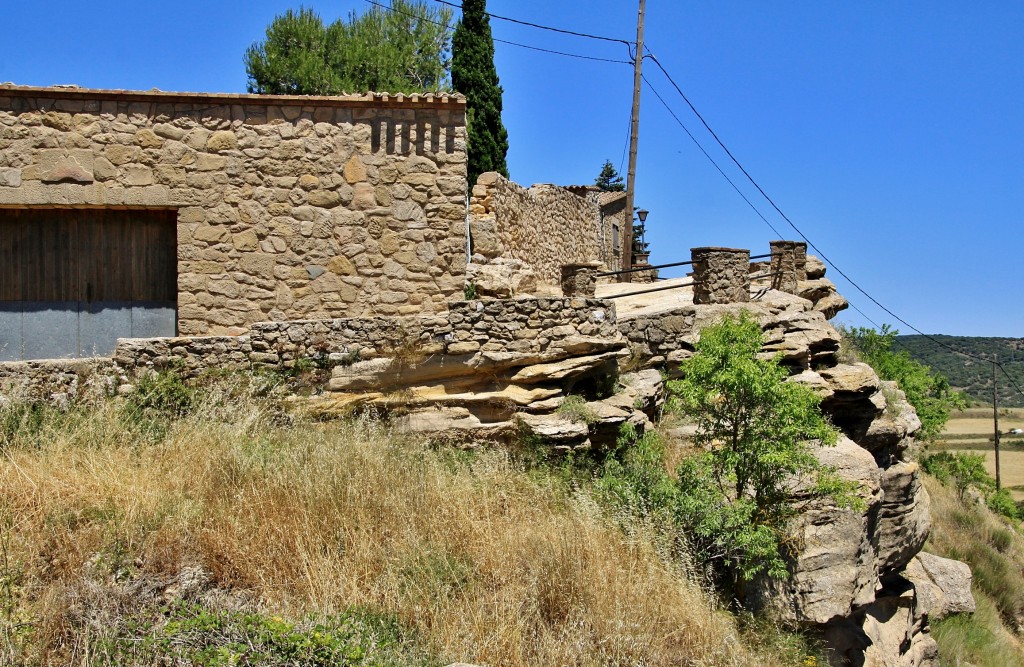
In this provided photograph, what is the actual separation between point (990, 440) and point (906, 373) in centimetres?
4490

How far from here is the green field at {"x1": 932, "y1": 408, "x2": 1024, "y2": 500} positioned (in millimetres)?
49156

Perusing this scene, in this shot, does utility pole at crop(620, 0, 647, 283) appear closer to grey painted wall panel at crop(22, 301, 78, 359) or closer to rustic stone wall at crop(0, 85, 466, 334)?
rustic stone wall at crop(0, 85, 466, 334)

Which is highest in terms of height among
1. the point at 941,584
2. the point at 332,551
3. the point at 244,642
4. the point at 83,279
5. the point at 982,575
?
the point at 83,279

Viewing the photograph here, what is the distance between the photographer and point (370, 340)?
10.5 meters

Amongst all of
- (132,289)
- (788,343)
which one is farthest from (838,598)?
(132,289)

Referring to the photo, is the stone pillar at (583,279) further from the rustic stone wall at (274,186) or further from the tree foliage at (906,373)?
the tree foliage at (906,373)

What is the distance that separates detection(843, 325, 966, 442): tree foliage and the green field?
24.8m

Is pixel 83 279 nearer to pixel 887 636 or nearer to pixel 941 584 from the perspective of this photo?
pixel 887 636

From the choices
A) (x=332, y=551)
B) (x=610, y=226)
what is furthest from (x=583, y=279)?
(x=610, y=226)

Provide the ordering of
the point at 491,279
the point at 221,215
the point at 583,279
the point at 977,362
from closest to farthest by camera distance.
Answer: the point at 221,215
the point at 491,279
the point at 583,279
the point at 977,362

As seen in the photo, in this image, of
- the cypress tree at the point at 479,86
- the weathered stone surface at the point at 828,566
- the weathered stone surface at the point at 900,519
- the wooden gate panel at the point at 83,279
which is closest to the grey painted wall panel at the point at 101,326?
the wooden gate panel at the point at 83,279

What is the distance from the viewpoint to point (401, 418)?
406 inches

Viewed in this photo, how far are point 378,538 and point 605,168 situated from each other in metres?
39.6

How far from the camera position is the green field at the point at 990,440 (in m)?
49.2
